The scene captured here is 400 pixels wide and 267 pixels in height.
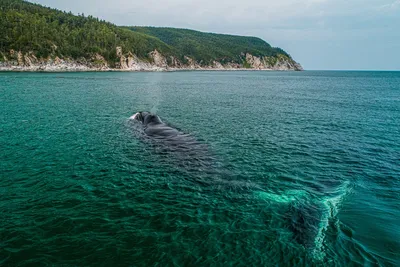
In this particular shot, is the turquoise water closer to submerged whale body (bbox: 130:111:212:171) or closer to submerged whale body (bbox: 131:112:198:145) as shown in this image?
submerged whale body (bbox: 130:111:212:171)

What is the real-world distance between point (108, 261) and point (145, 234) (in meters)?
2.22

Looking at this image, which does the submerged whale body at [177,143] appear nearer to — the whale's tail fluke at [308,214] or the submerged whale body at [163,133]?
the submerged whale body at [163,133]

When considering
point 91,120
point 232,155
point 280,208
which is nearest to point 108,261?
point 280,208

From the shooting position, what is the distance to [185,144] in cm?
2669

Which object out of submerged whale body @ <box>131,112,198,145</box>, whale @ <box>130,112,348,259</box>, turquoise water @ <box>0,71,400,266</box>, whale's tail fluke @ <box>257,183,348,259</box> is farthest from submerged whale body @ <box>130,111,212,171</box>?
whale's tail fluke @ <box>257,183,348,259</box>

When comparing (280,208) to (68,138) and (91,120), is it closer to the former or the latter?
(68,138)

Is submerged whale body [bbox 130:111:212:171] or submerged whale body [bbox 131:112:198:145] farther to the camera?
submerged whale body [bbox 131:112:198:145]

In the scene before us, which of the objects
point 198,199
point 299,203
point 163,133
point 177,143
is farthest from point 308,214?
point 163,133

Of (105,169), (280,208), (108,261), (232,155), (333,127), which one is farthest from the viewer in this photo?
(333,127)

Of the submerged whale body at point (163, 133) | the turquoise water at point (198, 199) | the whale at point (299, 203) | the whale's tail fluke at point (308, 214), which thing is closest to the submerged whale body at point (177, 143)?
the submerged whale body at point (163, 133)

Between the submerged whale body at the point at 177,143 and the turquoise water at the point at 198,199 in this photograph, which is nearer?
the turquoise water at the point at 198,199

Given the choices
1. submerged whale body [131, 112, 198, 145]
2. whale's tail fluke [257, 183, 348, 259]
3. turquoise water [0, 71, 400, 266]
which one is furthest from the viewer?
submerged whale body [131, 112, 198, 145]

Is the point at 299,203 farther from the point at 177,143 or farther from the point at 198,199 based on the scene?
the point at 177,143

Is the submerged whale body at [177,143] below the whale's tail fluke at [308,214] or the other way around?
the other way around
